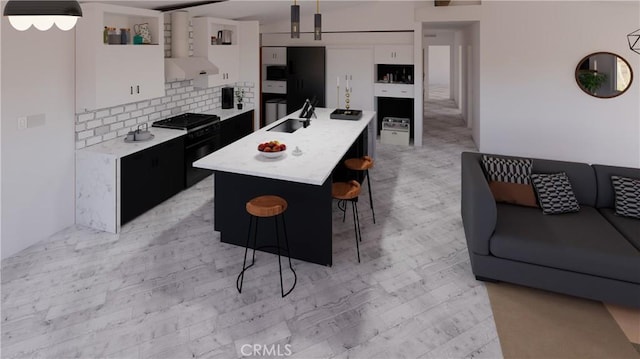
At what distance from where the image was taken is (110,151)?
4.29m

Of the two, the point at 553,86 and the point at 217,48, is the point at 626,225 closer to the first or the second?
the point at 553,86

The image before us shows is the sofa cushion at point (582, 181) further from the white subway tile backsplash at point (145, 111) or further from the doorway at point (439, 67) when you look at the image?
the doorway at point (439, 67)

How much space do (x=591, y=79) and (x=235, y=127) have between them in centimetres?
598

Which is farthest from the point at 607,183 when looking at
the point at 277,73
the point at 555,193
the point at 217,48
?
the point at 277,73

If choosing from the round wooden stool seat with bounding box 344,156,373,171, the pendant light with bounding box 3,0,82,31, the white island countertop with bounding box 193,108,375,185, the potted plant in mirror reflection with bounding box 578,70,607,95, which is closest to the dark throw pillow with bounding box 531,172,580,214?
the round wooden stool seat with bounding box 344,156,373,171

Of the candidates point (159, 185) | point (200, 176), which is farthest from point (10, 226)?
point (200, 176)

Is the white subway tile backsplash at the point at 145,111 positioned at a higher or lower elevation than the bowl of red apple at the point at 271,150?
higher

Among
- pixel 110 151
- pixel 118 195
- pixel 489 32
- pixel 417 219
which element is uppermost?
pixel 489 32

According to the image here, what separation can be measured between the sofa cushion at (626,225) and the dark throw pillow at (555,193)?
0.26 m

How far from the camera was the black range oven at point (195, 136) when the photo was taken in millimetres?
5434

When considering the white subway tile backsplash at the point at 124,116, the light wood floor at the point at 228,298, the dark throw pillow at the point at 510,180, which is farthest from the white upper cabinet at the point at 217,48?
the dark throw pillow at the point at 510,180

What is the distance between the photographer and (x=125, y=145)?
4.55 m

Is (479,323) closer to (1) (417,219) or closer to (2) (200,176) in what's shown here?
(1) (417,219)

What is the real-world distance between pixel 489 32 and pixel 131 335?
278 inches
